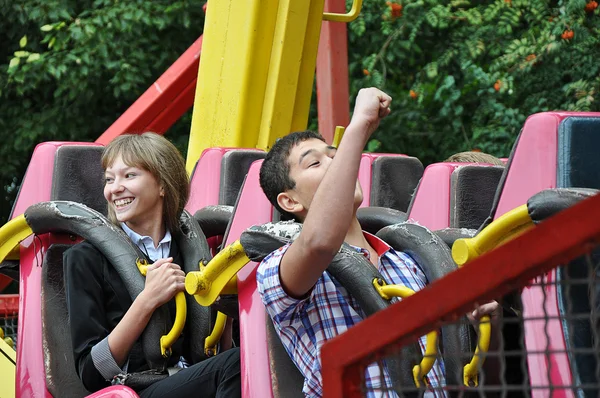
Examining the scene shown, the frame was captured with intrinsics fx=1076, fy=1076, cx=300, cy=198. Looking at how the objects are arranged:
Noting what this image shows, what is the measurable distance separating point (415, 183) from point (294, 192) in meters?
0.99

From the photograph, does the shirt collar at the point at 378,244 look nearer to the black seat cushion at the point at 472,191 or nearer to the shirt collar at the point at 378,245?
the shirt collar at the point at 378,245

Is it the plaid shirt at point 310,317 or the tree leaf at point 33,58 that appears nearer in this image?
the plaid shirt at point 310,317

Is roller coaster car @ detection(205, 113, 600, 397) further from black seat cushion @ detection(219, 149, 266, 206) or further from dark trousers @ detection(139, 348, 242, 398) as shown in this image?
black seat cushion @ detection(219, 149, 266, 206)

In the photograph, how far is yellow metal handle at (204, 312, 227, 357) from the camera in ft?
7.92

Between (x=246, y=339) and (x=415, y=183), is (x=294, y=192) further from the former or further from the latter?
(x=415, y=183)

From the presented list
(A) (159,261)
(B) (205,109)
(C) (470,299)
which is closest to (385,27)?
(B) (205,109)

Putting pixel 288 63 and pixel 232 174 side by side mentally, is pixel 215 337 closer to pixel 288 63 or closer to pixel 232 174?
pixel 232 174

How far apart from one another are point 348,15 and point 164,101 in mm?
1276

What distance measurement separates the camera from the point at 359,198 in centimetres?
195

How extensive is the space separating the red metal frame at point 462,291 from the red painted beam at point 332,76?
3.68 meters

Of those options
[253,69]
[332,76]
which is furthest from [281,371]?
[332,76]

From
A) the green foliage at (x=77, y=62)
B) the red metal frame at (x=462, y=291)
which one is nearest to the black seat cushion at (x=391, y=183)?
the red metal frame at (x=462, y=291)

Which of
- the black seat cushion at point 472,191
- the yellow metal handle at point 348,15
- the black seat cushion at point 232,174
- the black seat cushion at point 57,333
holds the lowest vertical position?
the black seat cushion at point 57,333

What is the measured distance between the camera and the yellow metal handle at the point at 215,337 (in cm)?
241
